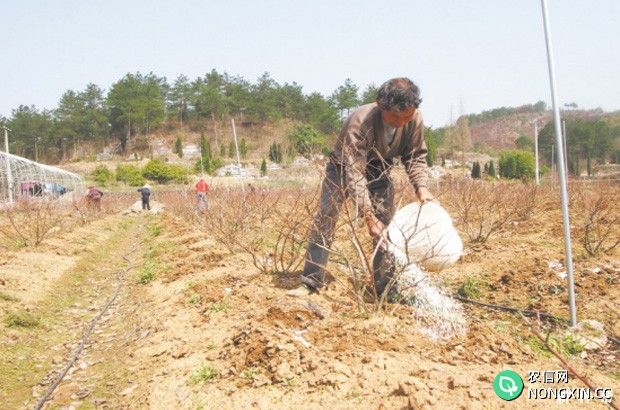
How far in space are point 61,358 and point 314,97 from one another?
5513cm

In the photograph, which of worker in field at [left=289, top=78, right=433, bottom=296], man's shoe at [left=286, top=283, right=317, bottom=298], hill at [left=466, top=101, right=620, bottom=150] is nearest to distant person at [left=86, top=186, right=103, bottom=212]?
man's shoe at [left=286, top=283, right=317, bottom=298]

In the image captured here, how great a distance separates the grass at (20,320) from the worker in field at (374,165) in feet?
7.74

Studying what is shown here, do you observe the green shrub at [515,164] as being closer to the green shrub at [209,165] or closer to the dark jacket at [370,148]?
the green shrub at [209,165]

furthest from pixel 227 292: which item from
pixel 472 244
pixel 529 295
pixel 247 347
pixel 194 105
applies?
pixel 194 105

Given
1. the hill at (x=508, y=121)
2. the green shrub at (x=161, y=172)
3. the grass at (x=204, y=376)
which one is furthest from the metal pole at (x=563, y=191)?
the hill at (x=508, y=121)

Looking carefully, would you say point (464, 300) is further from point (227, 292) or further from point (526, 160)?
point (526, 160)

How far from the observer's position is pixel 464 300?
383cm

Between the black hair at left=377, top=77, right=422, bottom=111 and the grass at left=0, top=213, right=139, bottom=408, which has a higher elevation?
the black hair at left=377, top=77, right=422, bottom=111

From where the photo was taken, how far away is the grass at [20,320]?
4.08 metres

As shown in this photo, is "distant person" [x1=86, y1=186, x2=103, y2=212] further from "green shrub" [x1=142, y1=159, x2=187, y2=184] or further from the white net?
"green shrub" [x1=142, y1=159, x2=187, y2=184]

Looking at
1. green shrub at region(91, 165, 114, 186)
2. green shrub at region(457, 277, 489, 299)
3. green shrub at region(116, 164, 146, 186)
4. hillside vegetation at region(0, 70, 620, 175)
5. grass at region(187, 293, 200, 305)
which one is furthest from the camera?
hillside vegetation at region(0, 70, 620, 175)

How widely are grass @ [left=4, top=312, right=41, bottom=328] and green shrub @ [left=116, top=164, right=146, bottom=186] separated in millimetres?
33965

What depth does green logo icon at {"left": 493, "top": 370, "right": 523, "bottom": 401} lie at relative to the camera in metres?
1.94

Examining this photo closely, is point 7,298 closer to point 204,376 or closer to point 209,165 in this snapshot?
point 204,376
